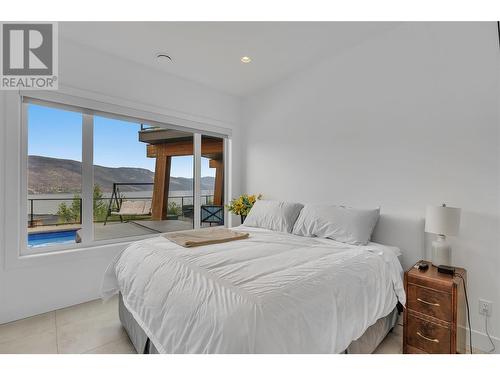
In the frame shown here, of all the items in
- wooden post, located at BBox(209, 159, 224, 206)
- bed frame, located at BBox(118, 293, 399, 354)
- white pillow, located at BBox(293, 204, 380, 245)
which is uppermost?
wooden post, located at BBox(209, 159, 224, 206)

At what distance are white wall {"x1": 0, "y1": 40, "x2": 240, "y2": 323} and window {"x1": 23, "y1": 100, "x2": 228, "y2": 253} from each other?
0.20m

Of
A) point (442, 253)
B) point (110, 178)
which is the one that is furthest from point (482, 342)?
point (110, 178)

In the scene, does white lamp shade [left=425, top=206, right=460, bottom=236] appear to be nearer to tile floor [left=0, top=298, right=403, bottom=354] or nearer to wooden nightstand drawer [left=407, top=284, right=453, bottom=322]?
wooden nightstand drawer [left=407, top=284, right=453, bottom=322]

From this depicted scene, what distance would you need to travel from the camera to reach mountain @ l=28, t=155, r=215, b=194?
248 centimetres

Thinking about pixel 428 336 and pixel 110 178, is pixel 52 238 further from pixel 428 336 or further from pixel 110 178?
pixel 428 336

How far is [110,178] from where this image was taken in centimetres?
301

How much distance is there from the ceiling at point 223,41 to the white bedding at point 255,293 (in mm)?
1999

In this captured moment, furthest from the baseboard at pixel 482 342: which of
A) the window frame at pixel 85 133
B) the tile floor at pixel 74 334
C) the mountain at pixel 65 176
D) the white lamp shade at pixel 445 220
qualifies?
the mountain at pixel 65 176

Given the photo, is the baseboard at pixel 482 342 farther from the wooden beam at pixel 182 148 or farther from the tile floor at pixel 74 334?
the wooden beam at pixel 182 148

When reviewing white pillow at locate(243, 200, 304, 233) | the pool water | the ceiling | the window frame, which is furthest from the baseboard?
the pool water

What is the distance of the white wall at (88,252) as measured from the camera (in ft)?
7.26

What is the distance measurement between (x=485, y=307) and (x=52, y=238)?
396 centimetres
